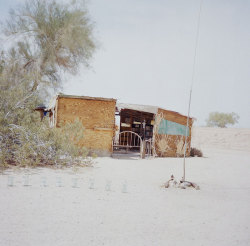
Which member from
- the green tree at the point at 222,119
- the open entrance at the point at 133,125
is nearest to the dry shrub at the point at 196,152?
the open entrance at the point at 133,125

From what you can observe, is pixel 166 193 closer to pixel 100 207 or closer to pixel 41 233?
pixel 100 207

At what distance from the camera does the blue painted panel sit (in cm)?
1438

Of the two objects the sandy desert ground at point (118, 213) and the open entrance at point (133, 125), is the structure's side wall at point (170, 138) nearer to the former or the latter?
the open entrance at point (133, 125)

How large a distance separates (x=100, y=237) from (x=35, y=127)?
5822 mm

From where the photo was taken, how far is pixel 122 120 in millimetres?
18625

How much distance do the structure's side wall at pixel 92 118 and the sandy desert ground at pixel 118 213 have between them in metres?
5.36

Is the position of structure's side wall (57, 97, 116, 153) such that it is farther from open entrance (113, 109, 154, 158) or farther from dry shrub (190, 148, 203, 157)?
dry shrub (190, 148, 203, 157)

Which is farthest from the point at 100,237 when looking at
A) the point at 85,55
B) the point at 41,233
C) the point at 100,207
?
the point at 85,55

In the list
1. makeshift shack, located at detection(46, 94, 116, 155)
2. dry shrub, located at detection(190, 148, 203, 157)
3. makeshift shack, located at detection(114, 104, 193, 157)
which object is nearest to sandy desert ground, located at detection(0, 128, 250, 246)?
makeshift shack, located at detection(46, 94, 116, 155)

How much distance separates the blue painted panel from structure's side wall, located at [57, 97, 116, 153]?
10.8 ft

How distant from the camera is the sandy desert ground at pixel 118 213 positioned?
10.3 feet

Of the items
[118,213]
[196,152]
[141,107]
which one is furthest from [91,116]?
[118,213]

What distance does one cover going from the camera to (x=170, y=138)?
14.9m

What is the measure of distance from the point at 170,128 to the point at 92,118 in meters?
4.96
